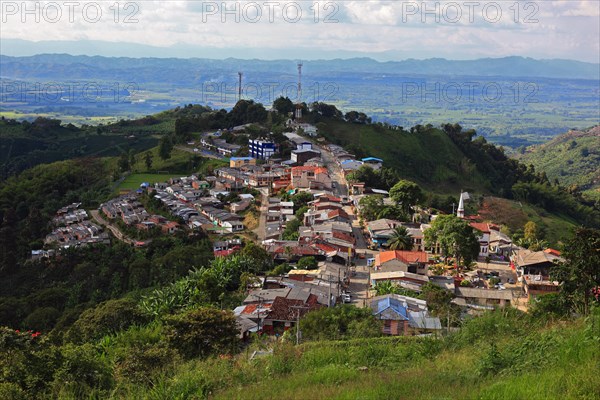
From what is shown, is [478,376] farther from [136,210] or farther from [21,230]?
[21,230]

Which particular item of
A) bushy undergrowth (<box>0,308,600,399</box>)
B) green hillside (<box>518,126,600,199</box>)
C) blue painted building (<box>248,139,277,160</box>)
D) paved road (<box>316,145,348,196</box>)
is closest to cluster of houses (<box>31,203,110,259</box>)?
blue painted building (<box>248,139,277,160</box>)

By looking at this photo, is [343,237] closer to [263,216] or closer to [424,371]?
[263,216]

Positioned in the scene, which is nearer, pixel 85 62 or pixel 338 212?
pixel 338 212

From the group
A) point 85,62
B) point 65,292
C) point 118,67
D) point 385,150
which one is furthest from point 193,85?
point 65,292

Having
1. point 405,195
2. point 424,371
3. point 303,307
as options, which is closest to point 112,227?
point 405,195

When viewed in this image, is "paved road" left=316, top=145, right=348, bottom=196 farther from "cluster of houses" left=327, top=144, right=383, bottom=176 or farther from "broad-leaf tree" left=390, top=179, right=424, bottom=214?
"broad-leaf tree" left=390, top=179, right=424, bottom=214

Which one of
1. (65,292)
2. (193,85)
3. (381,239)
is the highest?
(193,85)

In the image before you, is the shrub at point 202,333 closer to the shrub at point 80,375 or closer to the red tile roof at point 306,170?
the shrub at point 80,375

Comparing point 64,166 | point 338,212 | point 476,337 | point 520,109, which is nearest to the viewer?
point 476,337
